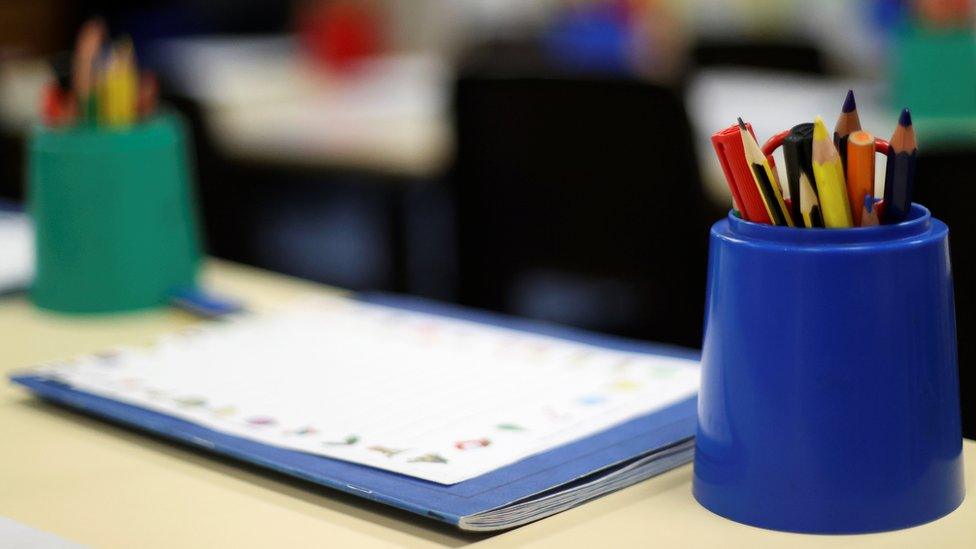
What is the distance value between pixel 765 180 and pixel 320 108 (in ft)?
7.12

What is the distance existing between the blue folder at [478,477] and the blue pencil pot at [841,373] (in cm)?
10

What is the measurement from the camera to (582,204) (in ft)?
6.91

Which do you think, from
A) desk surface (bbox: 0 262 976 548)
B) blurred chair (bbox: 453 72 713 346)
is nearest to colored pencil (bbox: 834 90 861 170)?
desk surface (bbox: 0 262 976 548)

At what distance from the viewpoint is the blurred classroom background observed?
2033 millimetres

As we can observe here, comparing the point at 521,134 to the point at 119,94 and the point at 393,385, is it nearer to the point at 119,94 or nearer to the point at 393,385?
the point at 119,94

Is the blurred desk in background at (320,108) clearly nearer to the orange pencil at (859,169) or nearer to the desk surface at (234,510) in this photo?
the desk surface at (234,510)

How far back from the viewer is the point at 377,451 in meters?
0.80

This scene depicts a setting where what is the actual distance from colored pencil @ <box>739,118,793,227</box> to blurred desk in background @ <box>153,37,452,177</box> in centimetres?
157

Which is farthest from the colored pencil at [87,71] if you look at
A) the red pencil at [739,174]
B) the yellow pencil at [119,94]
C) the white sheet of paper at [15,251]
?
the red pencil at [739,174]

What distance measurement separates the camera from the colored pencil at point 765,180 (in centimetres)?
68

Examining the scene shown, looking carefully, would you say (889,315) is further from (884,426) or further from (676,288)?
(676,288)

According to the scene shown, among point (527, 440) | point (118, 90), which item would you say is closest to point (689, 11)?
point (118, 90)

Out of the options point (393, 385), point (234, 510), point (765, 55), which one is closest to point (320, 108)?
point (765, 55)

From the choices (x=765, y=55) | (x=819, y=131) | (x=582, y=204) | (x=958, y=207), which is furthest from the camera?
(x=765, y=55)
